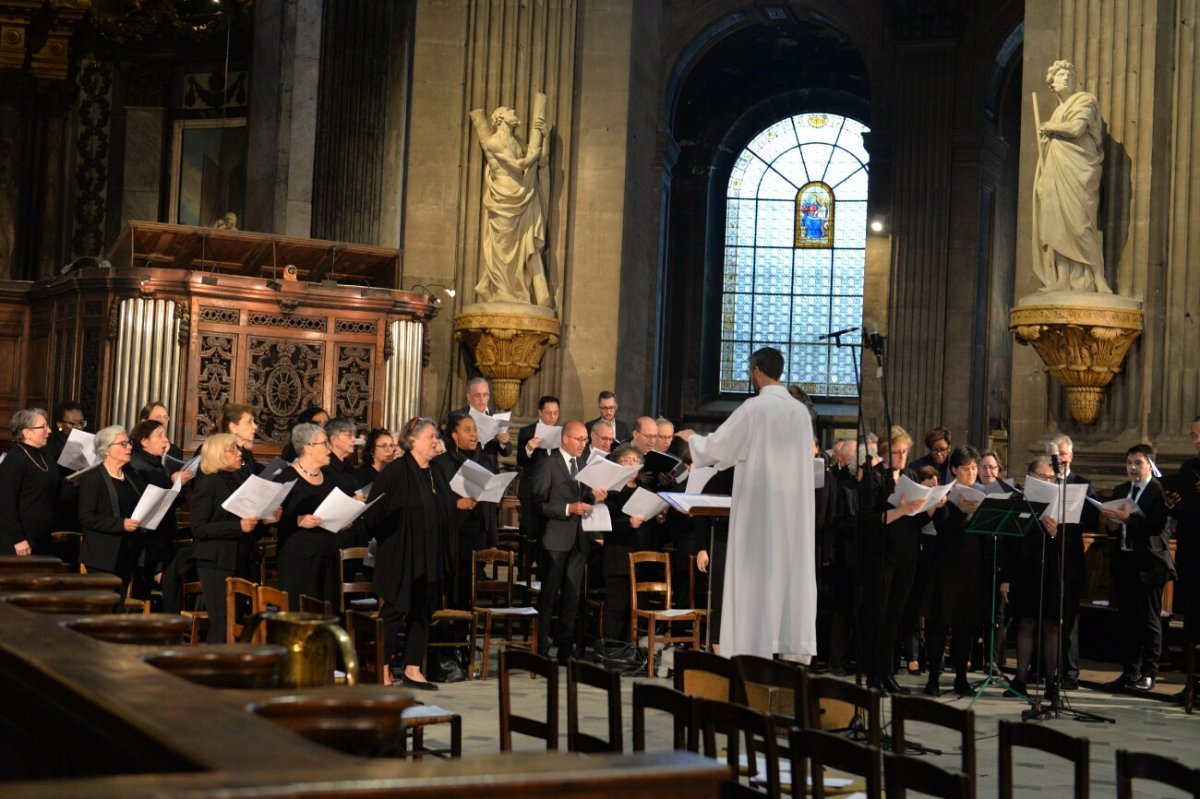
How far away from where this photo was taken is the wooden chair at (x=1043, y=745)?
3.82 metres

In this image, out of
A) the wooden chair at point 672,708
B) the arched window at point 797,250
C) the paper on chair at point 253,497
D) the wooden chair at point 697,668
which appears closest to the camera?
the wooden chair at point 672,708

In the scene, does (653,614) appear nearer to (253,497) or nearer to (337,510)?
(337,510)

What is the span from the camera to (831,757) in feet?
12.6

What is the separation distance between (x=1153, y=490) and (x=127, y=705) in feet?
29.8

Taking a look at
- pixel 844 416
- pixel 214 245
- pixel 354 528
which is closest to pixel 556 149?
pixel 214 245

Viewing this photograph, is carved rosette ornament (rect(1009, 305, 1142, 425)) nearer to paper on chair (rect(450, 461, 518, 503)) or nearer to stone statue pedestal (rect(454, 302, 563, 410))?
stone statue pedestal (rect(454, 302, 563, 410))

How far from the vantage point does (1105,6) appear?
40.4 feet

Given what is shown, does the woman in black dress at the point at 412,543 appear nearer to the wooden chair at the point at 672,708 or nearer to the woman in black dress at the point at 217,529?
the woman in black dress at the point at 217,529

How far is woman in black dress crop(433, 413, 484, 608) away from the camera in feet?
33.2

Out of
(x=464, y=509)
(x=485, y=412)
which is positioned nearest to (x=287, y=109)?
(x=485, y=412)

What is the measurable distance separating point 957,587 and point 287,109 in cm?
888

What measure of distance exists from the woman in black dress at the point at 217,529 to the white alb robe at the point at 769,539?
9.01 feet

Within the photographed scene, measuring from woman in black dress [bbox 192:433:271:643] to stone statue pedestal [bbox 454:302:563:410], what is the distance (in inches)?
196

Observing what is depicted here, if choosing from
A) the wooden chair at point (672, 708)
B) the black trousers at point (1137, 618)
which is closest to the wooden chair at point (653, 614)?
the black trousers at point (1137, 618)
